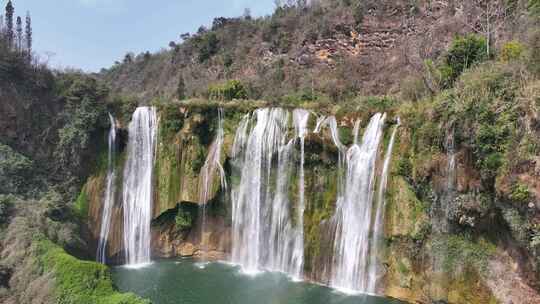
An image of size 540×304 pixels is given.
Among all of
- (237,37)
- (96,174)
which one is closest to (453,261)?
(96,174)

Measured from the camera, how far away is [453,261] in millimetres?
12922

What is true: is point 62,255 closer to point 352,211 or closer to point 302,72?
point 352,211

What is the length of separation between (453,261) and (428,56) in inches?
673

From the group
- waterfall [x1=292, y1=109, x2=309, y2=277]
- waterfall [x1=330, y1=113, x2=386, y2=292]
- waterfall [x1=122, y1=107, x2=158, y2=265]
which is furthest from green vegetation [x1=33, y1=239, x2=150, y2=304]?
waterfall [x1=330, y1=113, x2=386, y2=292]

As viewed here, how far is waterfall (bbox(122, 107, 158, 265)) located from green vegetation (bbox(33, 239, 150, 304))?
672cm

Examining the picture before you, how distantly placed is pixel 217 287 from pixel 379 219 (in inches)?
275

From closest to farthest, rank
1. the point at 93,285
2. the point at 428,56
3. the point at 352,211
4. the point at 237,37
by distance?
the point at 93,285 < the point at 352,211 < the point at 428,56 < the point at 237,37

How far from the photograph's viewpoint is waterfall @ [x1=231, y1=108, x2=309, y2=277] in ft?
57.4

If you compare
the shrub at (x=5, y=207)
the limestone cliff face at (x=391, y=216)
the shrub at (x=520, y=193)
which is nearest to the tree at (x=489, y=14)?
the limestone cliff face at (x=391, y=216)

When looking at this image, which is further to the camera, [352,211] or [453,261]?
[352,211]

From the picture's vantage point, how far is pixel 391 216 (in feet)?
48.1

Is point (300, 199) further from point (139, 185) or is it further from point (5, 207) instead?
point (5, 207)

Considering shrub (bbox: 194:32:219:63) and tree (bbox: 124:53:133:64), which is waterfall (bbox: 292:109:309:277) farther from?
tree (bbox: 124:53:133:64)

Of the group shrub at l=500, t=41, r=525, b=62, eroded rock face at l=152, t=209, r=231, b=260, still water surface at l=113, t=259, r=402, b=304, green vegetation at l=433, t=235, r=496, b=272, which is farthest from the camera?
eroded rock face at l=152, t=209, r=231, b=260
